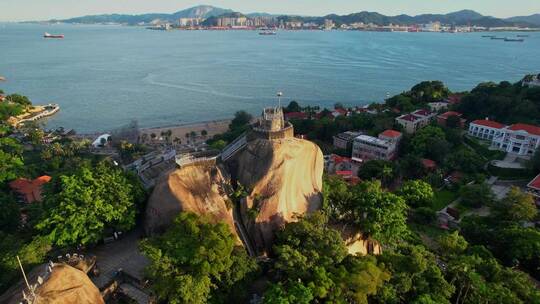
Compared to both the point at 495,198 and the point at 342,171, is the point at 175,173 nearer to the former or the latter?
the point at 342,171

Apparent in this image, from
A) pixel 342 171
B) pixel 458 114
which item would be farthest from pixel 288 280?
pixel 458 114

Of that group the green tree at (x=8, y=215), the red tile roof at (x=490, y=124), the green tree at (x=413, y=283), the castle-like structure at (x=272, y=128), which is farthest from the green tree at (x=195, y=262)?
the red tile roof at (x=490, y=124)

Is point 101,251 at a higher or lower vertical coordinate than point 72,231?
lower

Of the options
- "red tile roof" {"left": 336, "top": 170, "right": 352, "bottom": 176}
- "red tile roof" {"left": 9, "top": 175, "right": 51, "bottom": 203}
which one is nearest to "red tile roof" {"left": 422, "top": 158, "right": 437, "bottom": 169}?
"red tile roof" {"left": 336, "top": 170, "right": 352, "bottom": 176}

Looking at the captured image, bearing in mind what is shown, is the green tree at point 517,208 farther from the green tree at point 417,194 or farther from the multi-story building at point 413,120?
the multi-story building at point 413,120

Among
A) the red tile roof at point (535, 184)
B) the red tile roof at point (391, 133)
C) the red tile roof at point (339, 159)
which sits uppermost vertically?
the red tile roof at point (391, 133)

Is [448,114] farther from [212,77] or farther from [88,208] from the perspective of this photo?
[212,77]

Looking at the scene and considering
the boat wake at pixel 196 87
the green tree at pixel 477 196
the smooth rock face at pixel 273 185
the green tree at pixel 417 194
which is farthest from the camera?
the boat wake at pixel 196 87
